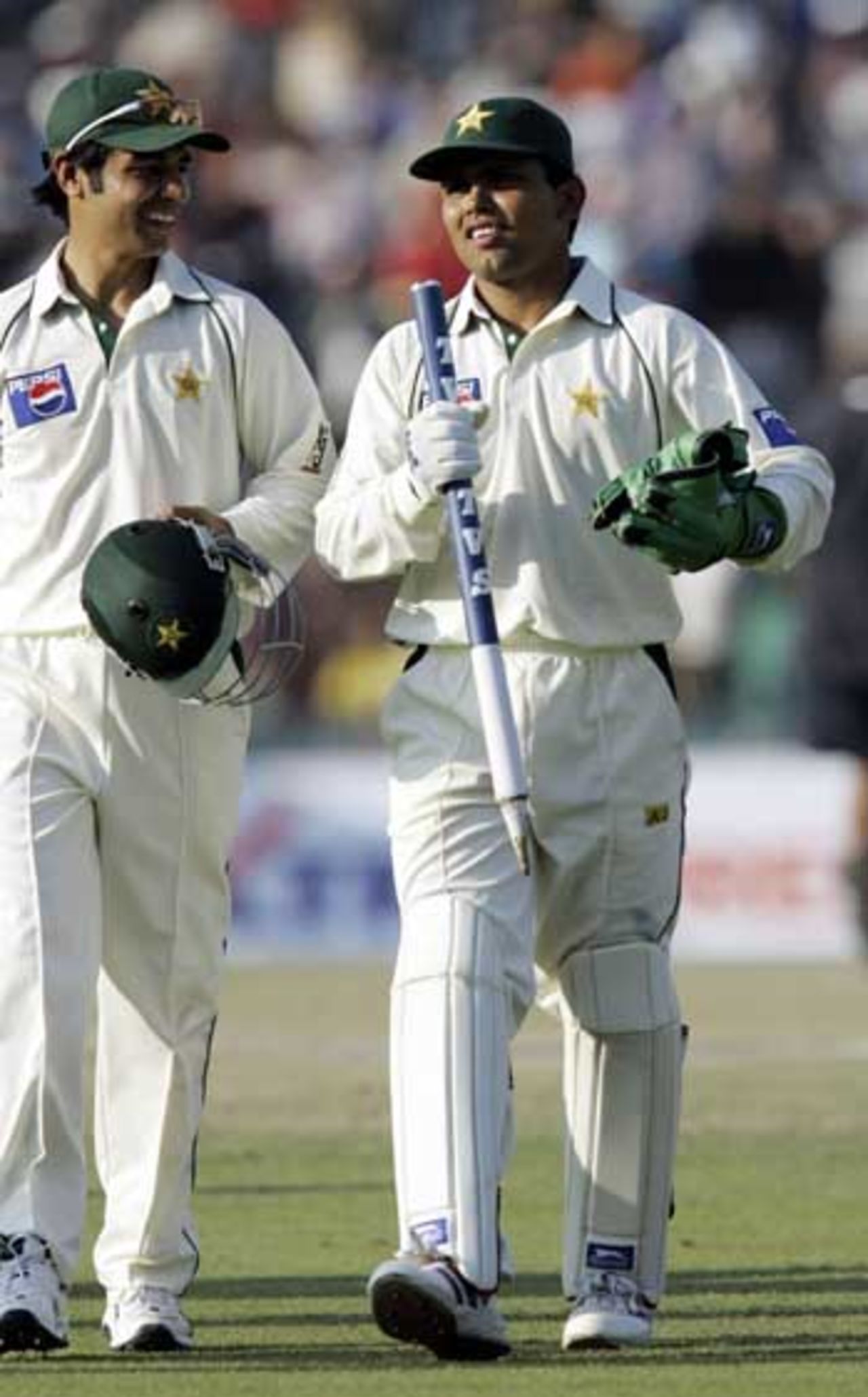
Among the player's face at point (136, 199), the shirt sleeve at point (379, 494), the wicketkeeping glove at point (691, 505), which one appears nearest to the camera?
the wicketkeeping glove at point (691, 505)

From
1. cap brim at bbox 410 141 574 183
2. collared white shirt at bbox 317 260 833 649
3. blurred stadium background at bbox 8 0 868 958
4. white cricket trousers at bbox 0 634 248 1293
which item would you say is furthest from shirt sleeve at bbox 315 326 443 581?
blurred stadium background at bbox 8 0 868 958

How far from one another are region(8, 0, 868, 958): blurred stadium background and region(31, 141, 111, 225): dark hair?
10.5m

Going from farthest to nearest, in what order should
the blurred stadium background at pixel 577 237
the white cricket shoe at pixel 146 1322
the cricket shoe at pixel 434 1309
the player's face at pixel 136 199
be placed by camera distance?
the blurred stadium background at pixel 577 237 → the player's face at pixel 136 199 → the white cricket shoe at pixel 146 1322 → the cricket shoe at pixel 434 1309

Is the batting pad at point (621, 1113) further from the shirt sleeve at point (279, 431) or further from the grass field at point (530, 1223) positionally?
the shirt sleeve at point (279, 431)

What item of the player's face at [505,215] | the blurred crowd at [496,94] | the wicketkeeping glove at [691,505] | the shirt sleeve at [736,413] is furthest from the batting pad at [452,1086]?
the blurred crowd at [496,94]


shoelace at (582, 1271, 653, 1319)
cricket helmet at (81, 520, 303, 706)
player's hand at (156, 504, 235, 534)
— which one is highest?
player's hand at (156, 504, 235, 534)

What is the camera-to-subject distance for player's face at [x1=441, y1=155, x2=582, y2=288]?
6.53 meters

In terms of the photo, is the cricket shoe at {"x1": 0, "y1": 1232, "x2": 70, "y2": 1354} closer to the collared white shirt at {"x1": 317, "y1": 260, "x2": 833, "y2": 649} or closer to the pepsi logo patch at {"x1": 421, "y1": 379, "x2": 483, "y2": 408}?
the collared white shirt at {"x1": 317, "y1": 260, "x2": 833, "y2": 649}

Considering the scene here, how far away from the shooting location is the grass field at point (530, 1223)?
6.22 metres

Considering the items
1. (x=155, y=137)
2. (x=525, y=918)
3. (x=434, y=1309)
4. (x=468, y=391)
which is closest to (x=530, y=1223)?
(x=525, y=918)

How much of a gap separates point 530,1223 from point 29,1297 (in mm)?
2630

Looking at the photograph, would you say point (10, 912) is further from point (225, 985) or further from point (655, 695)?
point (225, 985)

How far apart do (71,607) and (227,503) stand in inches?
14.9

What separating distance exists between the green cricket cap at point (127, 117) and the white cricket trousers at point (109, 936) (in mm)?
890
